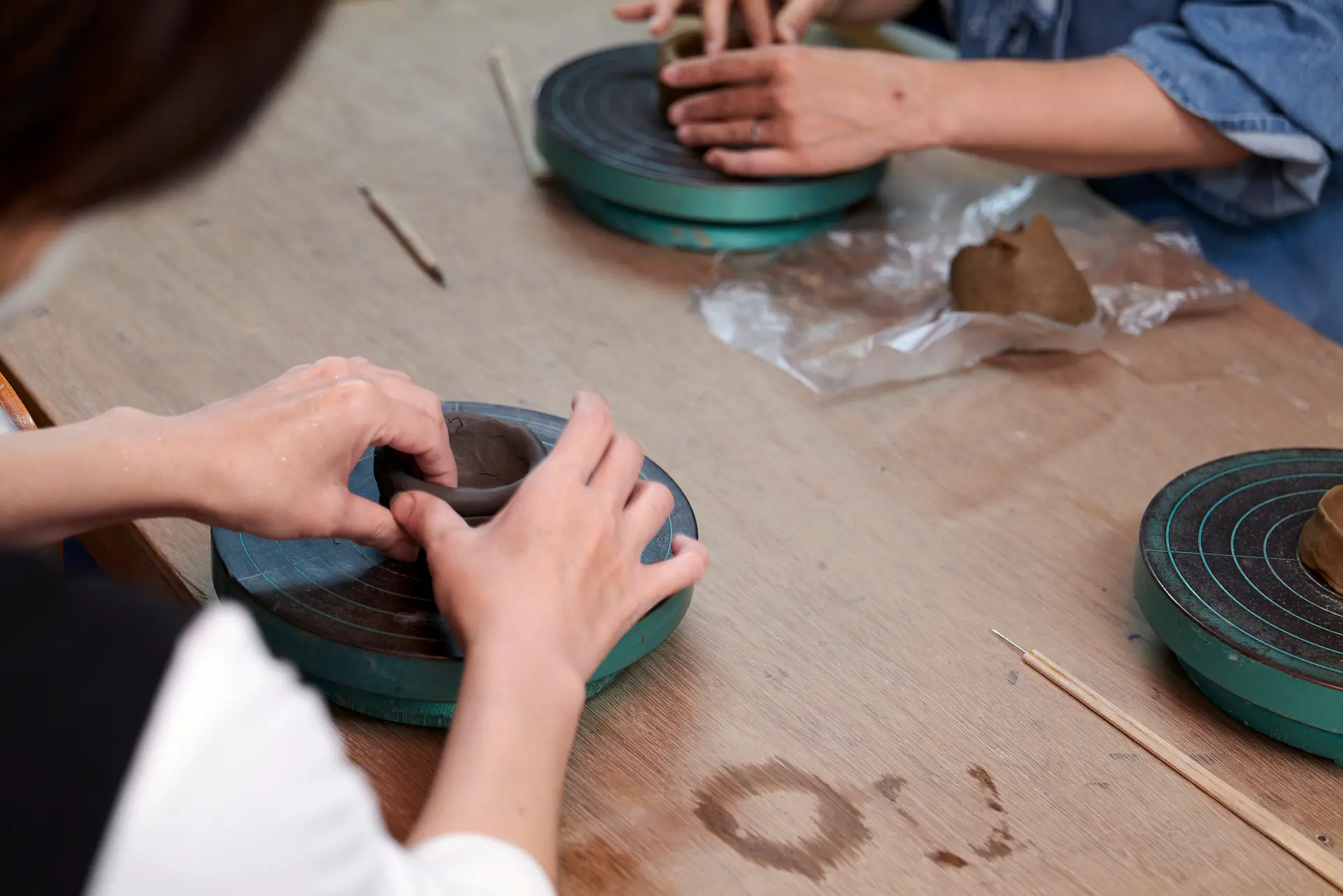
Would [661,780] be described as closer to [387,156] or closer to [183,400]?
[183,400]

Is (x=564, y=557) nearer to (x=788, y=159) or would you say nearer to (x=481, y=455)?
(x=481, y=455)

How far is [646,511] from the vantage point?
85cm

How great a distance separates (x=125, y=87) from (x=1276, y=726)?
803 mm

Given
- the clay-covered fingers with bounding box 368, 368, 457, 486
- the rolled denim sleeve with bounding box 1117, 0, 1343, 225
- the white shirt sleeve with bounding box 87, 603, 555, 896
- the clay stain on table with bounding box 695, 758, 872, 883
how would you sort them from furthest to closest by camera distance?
the rolled denim sleeve with bounding box 1117, 0, 1343, 225, the clay-covered fingers with bounding box 368, 368, 457, 486, the clay stain on table with bounding box 695, 758, 872, 883, the white shirt sleeve with bounding box 87, 603, 555, 896

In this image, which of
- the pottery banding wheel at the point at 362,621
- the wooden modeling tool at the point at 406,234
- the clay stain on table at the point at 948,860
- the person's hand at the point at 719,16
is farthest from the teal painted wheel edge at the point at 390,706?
the person's hand at the point at 719,16

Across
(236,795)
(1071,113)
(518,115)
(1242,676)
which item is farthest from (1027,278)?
(236,795)

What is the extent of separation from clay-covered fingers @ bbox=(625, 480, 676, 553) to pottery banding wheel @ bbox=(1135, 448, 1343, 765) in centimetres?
35

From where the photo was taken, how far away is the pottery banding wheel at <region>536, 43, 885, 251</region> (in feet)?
4.70

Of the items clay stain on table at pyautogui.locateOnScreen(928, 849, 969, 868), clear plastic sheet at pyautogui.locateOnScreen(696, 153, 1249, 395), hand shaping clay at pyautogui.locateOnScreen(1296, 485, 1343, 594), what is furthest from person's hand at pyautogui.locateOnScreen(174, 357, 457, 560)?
hand shaping clay at pyautogui.locateOnScreen(1296, 485, 1343, 594)

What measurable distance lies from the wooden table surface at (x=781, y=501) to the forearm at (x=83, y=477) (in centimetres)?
17

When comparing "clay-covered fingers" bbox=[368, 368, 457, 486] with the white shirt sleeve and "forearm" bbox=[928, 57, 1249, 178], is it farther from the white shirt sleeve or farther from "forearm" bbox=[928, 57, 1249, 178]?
"forearm" bbox=[928, 57, 1249, 178]

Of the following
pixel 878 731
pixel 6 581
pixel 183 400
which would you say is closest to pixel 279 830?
pixel 6 581

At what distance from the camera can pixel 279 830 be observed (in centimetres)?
50

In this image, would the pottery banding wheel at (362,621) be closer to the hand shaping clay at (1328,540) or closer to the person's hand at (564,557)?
the person's hand at (564,557)
